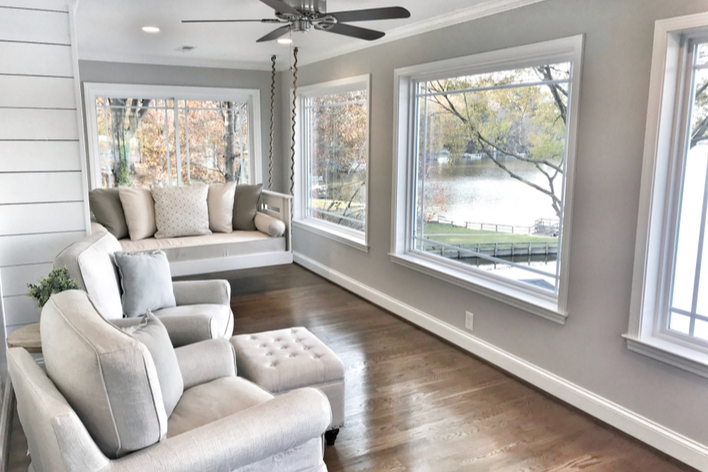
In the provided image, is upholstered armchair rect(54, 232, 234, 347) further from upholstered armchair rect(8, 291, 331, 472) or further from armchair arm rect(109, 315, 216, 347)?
upholstered armchair rect(8, 291, 331, 472)

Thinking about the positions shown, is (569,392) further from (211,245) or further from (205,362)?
(211,245)

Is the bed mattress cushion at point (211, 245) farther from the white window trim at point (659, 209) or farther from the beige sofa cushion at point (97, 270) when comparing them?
the white window trim at point (659, 209)

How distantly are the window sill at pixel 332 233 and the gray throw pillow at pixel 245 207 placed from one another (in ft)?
2.45

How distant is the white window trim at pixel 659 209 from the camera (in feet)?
7.55

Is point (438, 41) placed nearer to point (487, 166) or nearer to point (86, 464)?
point (487, 166)

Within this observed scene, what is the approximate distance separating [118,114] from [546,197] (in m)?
4.56

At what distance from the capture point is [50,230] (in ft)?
10.1

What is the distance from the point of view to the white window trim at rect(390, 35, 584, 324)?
277 cm

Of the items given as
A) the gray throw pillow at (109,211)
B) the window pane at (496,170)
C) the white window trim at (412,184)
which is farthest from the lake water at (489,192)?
the gray throw pillow at (109,211)

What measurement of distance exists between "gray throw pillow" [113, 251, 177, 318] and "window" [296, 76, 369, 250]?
2169 mm

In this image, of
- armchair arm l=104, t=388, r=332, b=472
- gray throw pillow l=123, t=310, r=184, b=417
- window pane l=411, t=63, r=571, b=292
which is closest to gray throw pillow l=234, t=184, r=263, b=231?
window pane l=411, t=63, r=571, b=292

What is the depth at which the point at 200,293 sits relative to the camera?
3189mm

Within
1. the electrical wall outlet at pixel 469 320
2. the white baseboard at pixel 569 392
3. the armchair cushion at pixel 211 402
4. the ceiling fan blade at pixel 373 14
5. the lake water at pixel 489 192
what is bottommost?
the white baseboard at pixel 569 392

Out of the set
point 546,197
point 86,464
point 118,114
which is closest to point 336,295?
point 546,197
